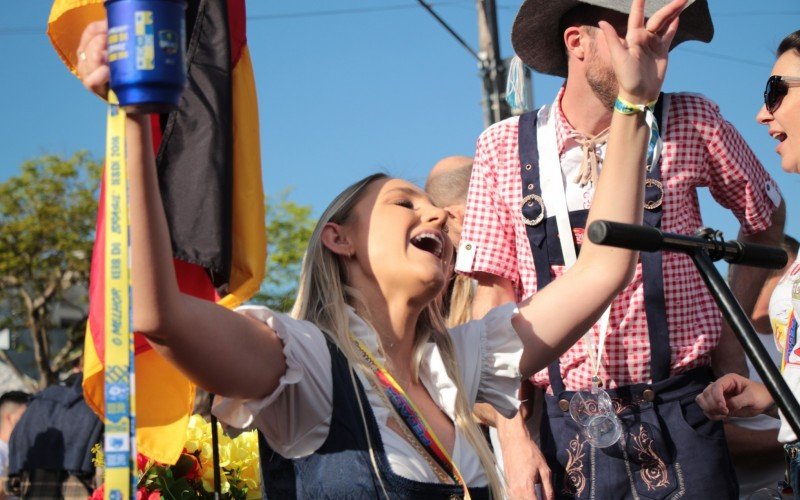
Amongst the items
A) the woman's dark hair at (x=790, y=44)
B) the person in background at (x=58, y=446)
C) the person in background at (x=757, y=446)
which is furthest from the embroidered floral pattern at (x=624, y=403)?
the person in background at (x=58, y=446)

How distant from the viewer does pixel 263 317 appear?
2375mm

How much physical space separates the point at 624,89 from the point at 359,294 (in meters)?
0.86

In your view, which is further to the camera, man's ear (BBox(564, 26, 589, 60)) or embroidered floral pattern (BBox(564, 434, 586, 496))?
man's ear (BBox(564, 26, 589, 60))

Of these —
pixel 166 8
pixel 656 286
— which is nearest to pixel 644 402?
pixel 656 286

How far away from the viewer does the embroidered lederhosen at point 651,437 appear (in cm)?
304

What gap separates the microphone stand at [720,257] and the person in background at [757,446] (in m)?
1.39

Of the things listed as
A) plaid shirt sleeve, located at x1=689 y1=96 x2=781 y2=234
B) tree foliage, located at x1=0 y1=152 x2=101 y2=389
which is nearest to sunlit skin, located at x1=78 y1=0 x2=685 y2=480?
plaid shirt sleeve, located at x1=689 y1=96 x2=781 y2=234

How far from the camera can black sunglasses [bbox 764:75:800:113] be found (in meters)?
3.10

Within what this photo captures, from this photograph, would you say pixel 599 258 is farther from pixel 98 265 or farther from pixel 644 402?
pixel 98 265

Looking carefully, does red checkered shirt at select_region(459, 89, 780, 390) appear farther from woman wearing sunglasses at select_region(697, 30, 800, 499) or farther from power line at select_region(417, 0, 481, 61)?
power line at select_region(417, 0, 481, 61)

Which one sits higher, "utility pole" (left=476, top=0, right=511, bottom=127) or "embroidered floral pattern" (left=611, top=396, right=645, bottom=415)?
"utility pole" (left=476, top=0, right=511, bottom=127)

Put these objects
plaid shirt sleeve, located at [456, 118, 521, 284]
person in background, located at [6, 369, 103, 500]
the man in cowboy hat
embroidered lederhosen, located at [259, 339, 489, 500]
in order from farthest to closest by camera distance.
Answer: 1. person in background, located at [6, 369, 103, 500]
2. plaid shirt sleeve, located at [456, 118, 521, 284]
3. the man in cowboy hat
4. embroidered lederhosen, located at [259, 339, 489, 500]

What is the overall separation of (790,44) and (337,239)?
1.50 metres

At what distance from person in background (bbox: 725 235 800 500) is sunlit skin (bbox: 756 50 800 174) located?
1.23 feet
